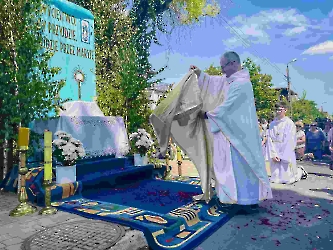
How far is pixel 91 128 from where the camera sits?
25.6 feet

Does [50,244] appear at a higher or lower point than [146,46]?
lower

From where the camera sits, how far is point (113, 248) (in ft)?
11.1

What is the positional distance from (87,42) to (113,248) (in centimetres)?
883

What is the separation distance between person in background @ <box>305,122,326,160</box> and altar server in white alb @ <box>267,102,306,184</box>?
6.51 meters

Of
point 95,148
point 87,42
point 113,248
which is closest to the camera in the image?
point 113,248

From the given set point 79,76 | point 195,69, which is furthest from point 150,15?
point 195,69

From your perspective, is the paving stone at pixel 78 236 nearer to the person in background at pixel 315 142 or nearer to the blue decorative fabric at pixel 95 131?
the blue decorative fabric at pixel 95 131

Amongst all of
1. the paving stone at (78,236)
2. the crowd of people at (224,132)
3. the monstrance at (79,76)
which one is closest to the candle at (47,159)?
the paving stone at (78,236)

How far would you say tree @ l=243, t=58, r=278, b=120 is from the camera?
32.7 m

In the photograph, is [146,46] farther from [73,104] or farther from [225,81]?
[225,81]

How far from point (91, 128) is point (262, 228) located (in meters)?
5.16

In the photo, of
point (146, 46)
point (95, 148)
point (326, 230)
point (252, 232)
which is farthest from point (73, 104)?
point (146, 46)

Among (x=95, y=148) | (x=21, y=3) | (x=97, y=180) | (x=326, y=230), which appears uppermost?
(x=21, y=3)

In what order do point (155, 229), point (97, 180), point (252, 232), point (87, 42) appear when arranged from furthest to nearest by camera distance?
point (87, 42)
point (97, 180)
point (252, 232)
point (155, 229)
